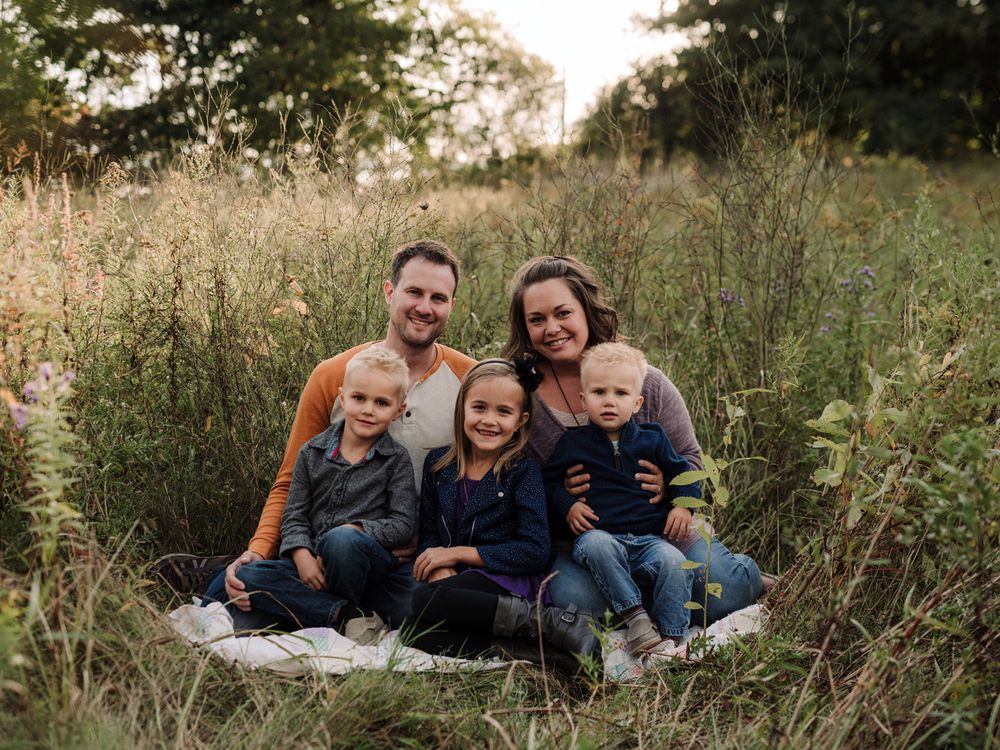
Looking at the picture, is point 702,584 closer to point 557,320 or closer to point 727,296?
point 557,320

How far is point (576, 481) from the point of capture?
10.1ft

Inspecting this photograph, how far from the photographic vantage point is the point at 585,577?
2.96m

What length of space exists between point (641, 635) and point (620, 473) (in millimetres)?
566

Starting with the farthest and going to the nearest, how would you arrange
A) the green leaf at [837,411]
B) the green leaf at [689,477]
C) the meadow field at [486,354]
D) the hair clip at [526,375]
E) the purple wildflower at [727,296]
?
the purple wildflower at [727,296], the hair clip at [526,375], the green leaf at [689,477], the green leaf at [837,411], the meadow field at [486,354]

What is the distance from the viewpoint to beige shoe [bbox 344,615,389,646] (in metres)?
2.89

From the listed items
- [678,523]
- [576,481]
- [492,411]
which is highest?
[492,411]

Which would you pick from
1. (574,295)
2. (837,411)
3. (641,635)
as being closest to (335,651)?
(641,635)

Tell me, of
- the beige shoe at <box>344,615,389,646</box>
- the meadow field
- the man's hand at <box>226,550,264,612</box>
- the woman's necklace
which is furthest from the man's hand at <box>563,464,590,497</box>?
the man's hand at <box>226,550,264,612</box>

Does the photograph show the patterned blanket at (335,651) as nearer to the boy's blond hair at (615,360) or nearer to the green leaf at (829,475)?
the green leaf at (829,475)

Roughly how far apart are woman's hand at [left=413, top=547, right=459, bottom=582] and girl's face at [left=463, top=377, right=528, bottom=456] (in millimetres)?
381

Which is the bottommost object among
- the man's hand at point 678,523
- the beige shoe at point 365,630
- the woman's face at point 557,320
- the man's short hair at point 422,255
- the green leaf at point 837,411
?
the beige shoe at point 365,630

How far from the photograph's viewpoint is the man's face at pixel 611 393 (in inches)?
118

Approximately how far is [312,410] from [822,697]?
6.44 ft

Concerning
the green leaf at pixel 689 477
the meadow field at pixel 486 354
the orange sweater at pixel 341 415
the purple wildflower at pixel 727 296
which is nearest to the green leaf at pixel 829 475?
the meadow field at pixel 486 354
